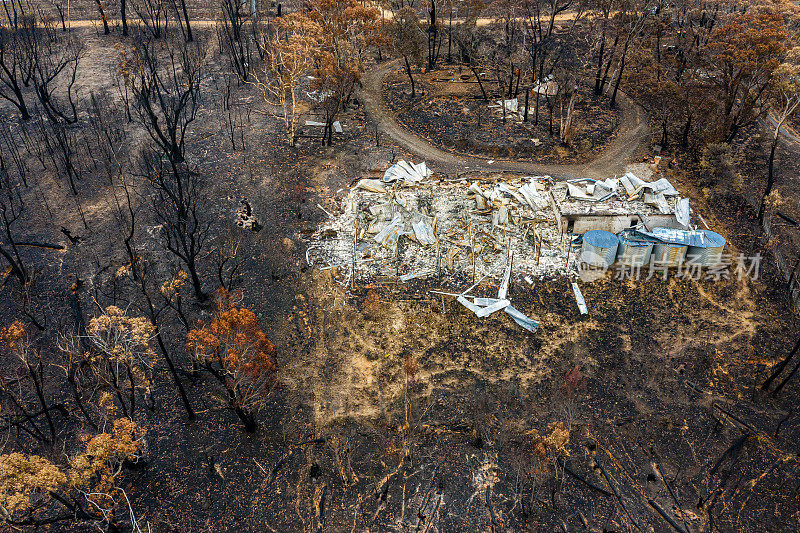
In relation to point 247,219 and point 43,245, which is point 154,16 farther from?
point 247,219

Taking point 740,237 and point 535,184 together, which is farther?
point 535,184

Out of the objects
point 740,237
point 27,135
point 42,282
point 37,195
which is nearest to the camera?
point 42,282

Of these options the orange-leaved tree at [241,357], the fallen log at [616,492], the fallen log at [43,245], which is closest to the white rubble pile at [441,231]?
the orange-leaved tree at [241,357]

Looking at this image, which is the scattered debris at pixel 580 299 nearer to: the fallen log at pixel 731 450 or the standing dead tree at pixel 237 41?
the fallen log at pixel 731 450

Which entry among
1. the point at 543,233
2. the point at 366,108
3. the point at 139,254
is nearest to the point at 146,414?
the point at 139,254

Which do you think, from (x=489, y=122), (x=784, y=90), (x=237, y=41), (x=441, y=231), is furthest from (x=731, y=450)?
(x=237, y=41)

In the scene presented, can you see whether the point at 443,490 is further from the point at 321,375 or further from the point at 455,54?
the point at 455,54

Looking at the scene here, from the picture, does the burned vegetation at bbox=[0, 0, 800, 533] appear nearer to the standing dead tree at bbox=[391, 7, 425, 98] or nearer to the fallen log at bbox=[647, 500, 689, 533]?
the fallen log at bbox=[647, 500, 689, 533]
